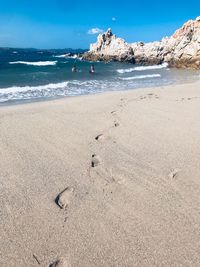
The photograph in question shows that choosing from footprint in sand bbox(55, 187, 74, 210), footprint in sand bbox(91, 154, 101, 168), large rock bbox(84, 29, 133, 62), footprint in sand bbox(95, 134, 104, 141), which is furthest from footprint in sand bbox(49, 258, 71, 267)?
large rock bbox(84, 29, 133, 62)

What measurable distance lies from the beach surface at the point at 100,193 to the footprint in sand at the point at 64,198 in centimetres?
2

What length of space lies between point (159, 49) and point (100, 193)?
184ft

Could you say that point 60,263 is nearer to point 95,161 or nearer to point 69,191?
point 69,191

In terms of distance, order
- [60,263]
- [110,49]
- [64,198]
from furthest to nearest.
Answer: [110,49]
[64,198]
[60,263]

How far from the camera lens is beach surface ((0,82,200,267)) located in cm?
388

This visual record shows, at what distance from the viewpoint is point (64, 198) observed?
504 centimetres

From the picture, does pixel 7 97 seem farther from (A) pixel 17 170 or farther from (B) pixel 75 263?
(B) pixel 75 263

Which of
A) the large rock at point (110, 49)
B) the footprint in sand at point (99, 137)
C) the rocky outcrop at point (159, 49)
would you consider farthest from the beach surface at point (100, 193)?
the large rock at point (110, 49)

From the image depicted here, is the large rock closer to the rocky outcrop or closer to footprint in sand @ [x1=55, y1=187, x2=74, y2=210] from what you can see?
the rocky outcrop

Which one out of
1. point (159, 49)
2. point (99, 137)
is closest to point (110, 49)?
point (159, 49)

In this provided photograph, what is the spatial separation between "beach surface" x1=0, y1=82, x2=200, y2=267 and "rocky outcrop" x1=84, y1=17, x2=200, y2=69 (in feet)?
119

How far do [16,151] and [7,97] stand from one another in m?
10.4

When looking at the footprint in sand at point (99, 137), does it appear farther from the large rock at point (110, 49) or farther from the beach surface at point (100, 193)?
the large rock at point (110, 49)

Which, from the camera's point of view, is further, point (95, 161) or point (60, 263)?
point (95, 161)
